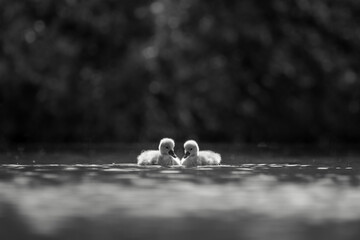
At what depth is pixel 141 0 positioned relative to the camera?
32250mm

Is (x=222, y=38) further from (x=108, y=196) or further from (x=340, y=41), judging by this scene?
(x=108, y=196)

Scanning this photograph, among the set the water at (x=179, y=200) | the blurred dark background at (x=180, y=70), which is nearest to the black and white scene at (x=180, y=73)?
the blurred dark background at (x=180, y=70)

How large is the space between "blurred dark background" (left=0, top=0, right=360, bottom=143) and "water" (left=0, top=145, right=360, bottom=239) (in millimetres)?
12031

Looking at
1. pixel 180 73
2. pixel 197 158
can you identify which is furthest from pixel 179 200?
pixel 180 73

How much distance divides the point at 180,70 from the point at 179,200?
18.9 m

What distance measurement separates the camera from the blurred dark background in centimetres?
3030

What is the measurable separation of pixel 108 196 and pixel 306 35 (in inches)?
817

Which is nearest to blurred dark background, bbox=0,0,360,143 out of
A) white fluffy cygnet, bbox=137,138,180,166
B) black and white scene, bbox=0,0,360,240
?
black and white scene, bbox=0,0,360,240

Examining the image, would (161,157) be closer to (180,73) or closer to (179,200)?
(179,200)

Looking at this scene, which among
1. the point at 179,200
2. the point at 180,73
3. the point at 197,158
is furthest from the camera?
the point at 180,73

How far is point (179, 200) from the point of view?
11367 mm

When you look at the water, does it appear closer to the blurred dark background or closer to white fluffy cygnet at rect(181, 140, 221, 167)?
white fluffy cygnet at rect(181, 140, 221, 167)

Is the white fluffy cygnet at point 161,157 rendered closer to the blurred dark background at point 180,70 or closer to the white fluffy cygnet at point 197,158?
the white fluffy cygnet at point 197,158

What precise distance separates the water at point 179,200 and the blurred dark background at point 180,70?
12.0m
